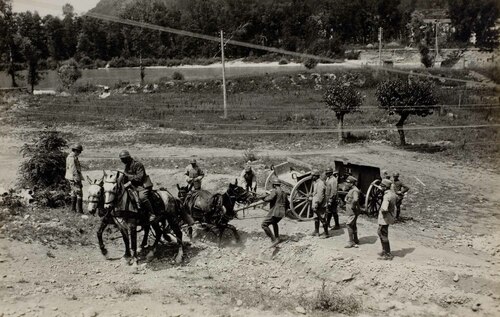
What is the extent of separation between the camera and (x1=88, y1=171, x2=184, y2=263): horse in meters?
10.1

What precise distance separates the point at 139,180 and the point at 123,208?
2.13 feet

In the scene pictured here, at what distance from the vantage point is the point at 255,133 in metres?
27.8

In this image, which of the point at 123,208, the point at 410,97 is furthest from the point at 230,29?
the point at 123,208

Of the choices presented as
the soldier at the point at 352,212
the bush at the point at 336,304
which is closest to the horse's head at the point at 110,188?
the bush at the point at 336,304

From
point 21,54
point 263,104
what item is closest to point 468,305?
point 263,104

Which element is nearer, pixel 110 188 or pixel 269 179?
pixel 110 188

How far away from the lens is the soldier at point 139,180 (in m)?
10.5

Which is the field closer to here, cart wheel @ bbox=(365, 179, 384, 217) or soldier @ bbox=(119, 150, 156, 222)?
cart wheel @ bbox=(365, 179, 384, 217)

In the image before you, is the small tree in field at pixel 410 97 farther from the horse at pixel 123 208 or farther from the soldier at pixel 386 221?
the horse at pixel 123 208

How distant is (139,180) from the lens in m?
10.5

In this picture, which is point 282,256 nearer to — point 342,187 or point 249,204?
point 249,204

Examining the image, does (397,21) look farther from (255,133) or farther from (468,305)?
(468,305)

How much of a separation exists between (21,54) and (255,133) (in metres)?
28.6

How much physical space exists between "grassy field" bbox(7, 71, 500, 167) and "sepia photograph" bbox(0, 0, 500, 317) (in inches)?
7.4
